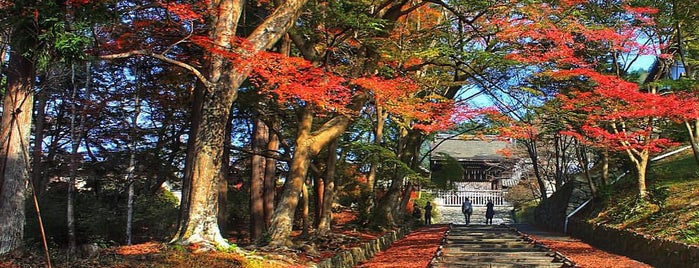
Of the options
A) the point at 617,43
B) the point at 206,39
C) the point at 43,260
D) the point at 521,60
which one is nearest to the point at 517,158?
the point at 617,43

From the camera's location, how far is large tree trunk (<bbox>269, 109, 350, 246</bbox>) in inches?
459

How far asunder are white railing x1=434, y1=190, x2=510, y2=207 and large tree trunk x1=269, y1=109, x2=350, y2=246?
2659cm

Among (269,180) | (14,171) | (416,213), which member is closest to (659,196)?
(269,180)

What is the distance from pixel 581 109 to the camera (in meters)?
15.7

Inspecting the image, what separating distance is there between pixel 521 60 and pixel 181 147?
10632 mm

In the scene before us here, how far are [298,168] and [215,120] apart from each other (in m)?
3.28

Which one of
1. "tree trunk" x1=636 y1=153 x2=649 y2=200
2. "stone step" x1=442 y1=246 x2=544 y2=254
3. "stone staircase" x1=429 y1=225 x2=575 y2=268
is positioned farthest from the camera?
"tree trunk" x1=636 y1=153 x2=649 y2=200

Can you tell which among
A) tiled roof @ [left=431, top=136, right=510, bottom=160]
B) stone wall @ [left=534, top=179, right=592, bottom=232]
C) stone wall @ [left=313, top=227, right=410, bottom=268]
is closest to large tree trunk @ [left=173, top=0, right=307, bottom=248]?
stone wall @ [left=313, top=227, right=410, bottom=268]

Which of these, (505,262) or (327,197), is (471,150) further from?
(505,262)

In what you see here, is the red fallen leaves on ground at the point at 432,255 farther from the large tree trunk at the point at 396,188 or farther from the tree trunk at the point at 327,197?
the tree trunk at the point at 327,197

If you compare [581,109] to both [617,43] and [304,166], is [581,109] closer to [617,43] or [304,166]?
[617,43]

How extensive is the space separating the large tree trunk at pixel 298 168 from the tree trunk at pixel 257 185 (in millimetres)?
3352

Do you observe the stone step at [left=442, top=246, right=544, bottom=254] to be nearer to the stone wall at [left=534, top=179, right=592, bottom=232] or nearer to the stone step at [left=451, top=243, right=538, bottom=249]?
the stone step at [left=451, top=243, right=538, bottom=249]

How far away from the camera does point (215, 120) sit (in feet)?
31.0
